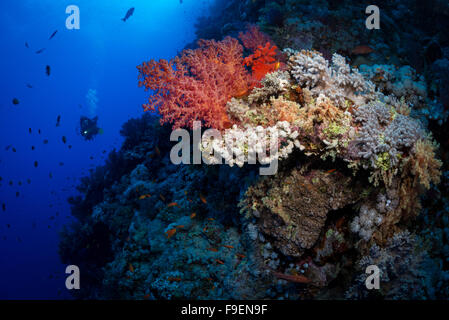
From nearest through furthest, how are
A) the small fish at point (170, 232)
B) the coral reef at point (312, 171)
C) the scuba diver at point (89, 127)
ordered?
the coral reef at point (312, 171) → the small fish at point (170, 232) → the scuba diver at point (89, 127)

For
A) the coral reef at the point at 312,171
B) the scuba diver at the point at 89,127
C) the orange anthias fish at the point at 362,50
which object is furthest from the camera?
the scuba diver at the point at 89,127

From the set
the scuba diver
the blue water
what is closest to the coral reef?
the scuba diver

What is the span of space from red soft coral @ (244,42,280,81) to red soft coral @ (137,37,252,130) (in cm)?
23

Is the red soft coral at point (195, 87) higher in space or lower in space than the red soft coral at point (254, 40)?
lower

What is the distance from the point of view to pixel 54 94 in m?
77.4

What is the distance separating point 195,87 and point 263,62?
4.75 ft

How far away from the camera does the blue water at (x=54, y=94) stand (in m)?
37.4

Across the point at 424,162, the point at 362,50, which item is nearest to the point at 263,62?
the point at 362,50

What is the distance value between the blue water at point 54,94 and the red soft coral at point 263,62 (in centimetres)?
3288

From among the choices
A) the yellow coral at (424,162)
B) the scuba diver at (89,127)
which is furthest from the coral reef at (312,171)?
the scuba diver at (89,127)

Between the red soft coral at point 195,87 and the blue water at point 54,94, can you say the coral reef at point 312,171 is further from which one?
the blue water at point 54,94

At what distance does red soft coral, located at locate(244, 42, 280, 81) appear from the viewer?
4145 mm

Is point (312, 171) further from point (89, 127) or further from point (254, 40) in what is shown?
point (89, 127)

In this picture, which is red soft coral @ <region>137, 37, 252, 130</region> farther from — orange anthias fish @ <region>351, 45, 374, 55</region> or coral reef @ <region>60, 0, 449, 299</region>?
orange anthias fish @ <region>351, 45, 374, 55</region>
